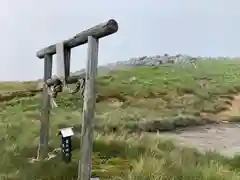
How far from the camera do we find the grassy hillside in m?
5.31

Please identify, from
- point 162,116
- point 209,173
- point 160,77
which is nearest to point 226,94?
point 160,77

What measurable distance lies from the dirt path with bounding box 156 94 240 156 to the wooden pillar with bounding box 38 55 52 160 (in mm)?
2984

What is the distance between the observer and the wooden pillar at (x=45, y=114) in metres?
6.01

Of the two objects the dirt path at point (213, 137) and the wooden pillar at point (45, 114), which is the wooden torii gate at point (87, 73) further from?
the dirt path at point (213, 137)

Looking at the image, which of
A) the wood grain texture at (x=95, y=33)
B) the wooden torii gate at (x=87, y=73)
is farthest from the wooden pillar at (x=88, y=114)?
the wood grain texture at (x=95, y=33)

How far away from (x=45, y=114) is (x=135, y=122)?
5.24 metres

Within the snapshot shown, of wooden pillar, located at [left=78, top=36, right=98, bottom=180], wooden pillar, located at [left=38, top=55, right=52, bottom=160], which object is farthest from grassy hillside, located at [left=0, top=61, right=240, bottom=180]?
wooden pillar, located at [left=78, top=36, right=98, bottom=180]

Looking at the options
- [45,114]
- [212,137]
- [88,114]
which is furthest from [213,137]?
[88,114]

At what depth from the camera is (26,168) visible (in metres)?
5.35

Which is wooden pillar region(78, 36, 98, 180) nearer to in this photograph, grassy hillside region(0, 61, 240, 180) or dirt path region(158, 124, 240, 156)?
grassy hillside region(0, 61, 240, 180)

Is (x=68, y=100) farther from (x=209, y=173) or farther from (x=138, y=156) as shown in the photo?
(x=209, y=173)

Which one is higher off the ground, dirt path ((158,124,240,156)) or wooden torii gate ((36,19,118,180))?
wooden torii gate ((36,19,118,180))

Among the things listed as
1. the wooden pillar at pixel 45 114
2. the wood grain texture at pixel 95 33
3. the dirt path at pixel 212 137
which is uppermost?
the wood grain texture at pixel 95 33

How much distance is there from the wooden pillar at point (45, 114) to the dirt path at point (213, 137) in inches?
117
